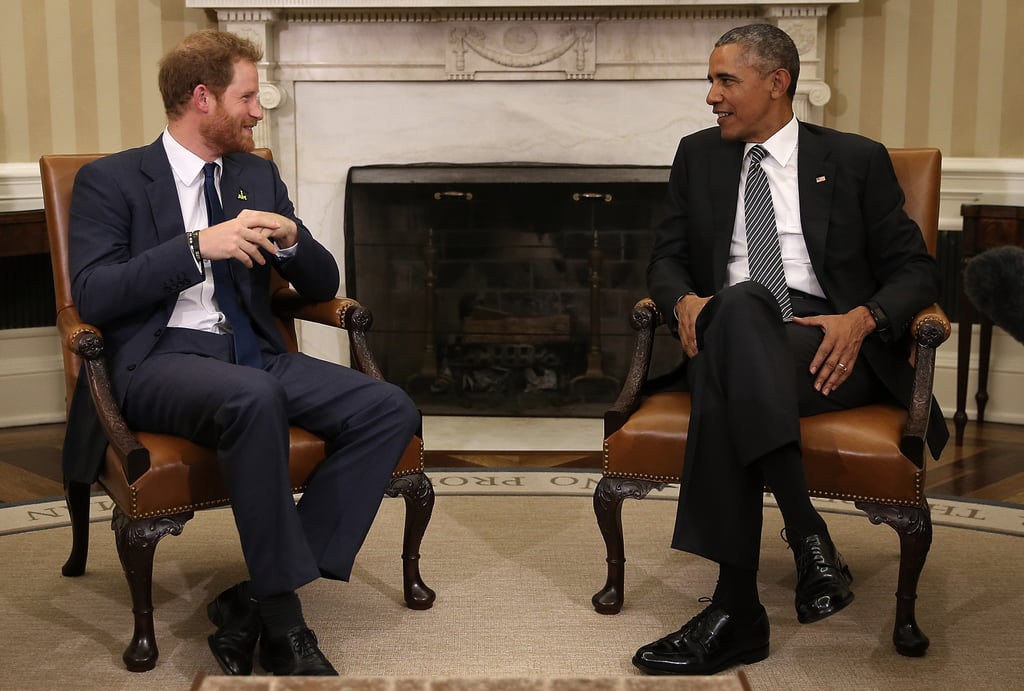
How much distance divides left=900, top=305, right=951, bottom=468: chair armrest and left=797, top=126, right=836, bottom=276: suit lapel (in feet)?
0.96

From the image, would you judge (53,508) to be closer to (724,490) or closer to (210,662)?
(210,662)

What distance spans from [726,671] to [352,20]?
3.24 m

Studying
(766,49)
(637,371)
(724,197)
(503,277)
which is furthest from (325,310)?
(503,277)

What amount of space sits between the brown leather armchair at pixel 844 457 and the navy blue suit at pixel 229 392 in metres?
0.51

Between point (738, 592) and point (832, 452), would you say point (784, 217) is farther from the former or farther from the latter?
Result: point (738, 592)

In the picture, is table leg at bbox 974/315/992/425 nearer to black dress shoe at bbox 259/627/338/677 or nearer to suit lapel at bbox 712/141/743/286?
suit lapel at bbox 712/141/743/286

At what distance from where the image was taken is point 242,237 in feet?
8.41

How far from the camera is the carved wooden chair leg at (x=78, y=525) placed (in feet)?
9.81

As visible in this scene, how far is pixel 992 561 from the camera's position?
319 cm

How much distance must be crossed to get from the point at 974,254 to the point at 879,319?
6.53 feet

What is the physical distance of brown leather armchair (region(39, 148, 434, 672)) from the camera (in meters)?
2.46

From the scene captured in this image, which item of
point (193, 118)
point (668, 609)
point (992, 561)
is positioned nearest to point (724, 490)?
point (668, 609)

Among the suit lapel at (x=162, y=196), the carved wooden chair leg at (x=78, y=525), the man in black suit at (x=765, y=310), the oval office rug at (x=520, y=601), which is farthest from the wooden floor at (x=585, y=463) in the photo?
the suit lapel at (x=162, y=196)

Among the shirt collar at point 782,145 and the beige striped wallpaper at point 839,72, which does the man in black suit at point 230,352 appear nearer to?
the shirt collar at point 782,145
